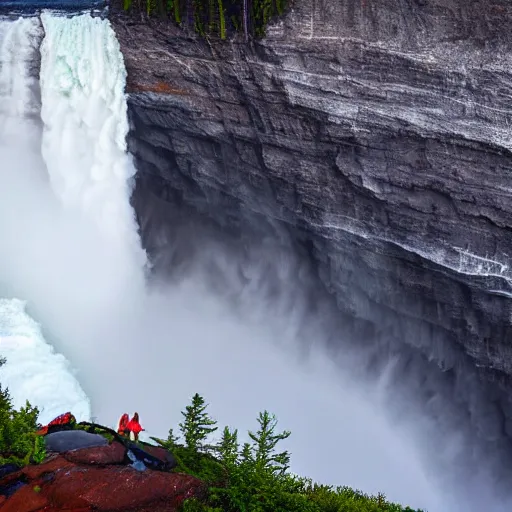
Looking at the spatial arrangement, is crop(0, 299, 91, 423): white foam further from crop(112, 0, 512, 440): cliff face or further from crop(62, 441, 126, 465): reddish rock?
crop(62, 441, 126, 465): reddish rock

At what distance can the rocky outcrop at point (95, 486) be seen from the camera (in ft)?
36.0

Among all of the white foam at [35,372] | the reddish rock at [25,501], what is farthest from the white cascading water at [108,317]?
the reddish rock at [25,501]

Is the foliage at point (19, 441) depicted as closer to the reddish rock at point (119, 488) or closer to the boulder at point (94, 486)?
the boulder at point (94, 486)

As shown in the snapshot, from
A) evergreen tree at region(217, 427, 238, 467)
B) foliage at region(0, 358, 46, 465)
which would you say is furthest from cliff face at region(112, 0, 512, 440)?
foliage at region(0, 358, 46, 465)

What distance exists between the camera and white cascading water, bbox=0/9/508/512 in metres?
21.9

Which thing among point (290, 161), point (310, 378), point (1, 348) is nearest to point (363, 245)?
point (290, 161)

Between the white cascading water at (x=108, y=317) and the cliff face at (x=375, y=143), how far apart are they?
2326 mm

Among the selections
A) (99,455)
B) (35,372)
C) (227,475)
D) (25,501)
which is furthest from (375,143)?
(25,501)

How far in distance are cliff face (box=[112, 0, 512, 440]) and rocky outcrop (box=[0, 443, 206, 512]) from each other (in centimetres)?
1079

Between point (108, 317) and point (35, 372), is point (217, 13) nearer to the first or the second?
point (108, 317)

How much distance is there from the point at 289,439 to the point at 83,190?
462 inches

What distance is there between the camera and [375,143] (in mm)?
19797

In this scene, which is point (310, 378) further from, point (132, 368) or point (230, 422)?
point (132, 368)

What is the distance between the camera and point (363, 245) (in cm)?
2136
